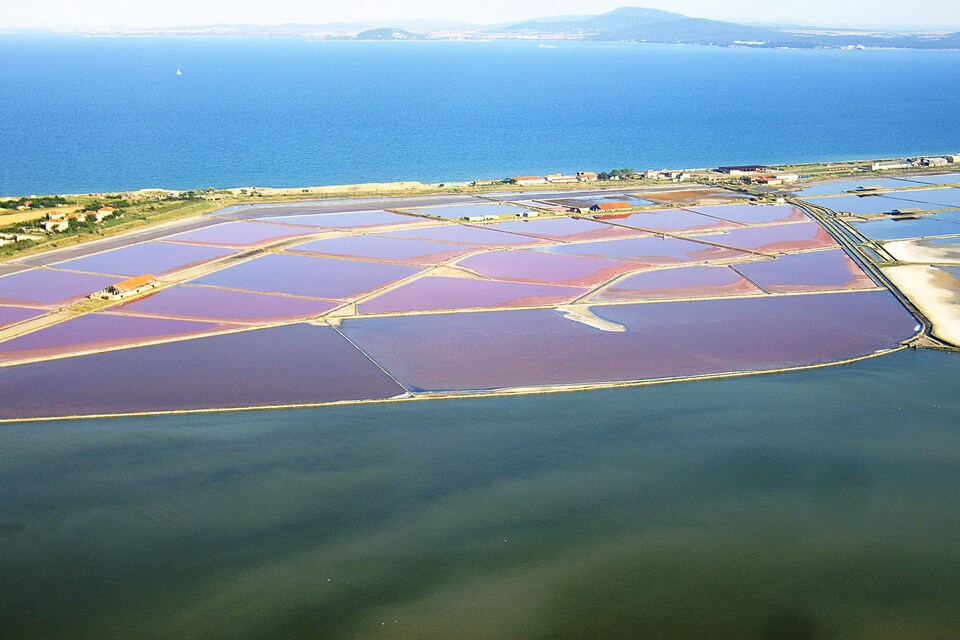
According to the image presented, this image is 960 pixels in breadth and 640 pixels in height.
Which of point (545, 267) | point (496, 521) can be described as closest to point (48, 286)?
point (545, 267)

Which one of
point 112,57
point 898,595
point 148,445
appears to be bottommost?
point 898,595

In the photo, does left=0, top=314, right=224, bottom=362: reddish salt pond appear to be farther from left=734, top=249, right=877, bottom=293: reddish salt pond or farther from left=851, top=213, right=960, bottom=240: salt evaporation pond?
left=851, top=213, right=960, bottom=240: salt evaporation pond

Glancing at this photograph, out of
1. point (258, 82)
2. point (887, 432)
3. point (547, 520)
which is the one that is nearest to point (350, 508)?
point (547, 520)

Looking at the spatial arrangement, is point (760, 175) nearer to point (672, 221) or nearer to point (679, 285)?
point (672, 221)

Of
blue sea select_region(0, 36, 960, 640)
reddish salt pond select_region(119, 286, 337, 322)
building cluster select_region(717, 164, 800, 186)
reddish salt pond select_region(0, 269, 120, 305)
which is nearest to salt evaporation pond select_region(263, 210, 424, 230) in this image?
reddish salt pond select_region(119, 286, 337, 322)

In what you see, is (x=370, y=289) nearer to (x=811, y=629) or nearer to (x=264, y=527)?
(x=264, y=527)

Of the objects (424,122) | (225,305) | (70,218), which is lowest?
(225,305)

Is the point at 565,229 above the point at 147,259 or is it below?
below
